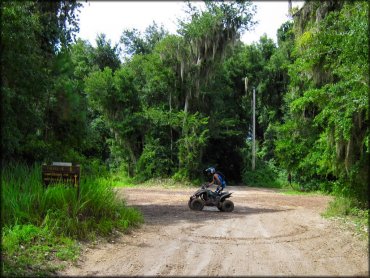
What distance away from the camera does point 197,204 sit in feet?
45.9

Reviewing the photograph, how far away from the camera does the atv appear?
→ 1398 centimetres

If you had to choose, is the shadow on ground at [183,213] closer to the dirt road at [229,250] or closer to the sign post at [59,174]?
the dirt road at [229,250]

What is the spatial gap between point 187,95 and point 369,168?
21.2 meters

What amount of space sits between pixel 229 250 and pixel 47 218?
12.1 ft

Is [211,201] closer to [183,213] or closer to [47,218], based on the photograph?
[183,213]

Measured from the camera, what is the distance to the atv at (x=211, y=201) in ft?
45.9

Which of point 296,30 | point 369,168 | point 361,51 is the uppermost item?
point 296,30

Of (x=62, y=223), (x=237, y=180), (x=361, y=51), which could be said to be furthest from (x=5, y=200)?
(x=237, y=180)

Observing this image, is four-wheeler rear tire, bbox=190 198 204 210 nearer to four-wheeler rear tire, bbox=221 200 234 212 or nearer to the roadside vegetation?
four-wheeler rear tire, bbox=221 200 234 212

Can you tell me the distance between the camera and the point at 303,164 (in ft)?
74.3

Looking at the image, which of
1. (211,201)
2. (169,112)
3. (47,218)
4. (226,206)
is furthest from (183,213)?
(169,112)

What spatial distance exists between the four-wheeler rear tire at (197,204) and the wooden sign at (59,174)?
18.2 feet

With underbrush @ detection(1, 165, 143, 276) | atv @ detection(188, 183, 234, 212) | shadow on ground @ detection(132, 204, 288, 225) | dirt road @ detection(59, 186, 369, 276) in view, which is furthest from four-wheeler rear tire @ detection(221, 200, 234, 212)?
underbrush @ detection(1, 165, 143, 276)

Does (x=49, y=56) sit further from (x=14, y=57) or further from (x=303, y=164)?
(x=303, y=164)
